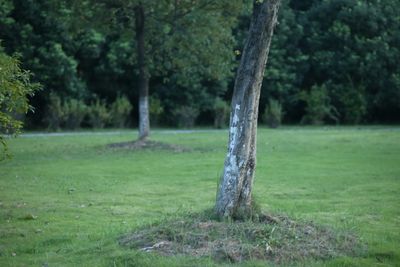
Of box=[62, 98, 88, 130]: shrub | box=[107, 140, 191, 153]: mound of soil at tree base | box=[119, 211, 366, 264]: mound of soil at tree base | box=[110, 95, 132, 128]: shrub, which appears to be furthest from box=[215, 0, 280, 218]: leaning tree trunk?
box=[110, 95, 132, 128]: shrub

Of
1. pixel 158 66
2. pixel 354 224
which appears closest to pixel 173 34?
pixel 158 66

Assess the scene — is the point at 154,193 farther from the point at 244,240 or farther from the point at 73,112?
the point at 73,112

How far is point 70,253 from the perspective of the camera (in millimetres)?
8359

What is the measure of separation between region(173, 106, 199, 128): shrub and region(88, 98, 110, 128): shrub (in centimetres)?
455

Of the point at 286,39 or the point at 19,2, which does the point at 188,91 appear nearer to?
the point at 286,39

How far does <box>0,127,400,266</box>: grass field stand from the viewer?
27.8ft

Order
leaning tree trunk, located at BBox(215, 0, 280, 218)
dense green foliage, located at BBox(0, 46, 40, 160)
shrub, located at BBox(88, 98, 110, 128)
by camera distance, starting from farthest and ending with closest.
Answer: shrub, located at BBox(88, 98, 110, 128), leaning tree trunk, located at BBox(215, 0, 280, 218), dense green foliage, located at BBox(0, 46, 40, 160)

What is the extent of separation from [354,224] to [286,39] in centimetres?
3174

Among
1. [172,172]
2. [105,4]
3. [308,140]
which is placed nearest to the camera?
[172,172]

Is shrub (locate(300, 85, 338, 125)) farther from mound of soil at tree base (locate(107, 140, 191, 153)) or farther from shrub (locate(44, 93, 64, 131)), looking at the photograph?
mound of soil at tree base (locate(107, 140, 191, 153))

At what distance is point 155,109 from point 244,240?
29139 mm

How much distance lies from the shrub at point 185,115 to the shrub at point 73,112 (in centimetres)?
607

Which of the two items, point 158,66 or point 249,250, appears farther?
point 158,66

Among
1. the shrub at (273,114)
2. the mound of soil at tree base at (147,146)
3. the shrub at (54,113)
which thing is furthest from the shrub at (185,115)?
the mound of soil at tree base at (147,146)
